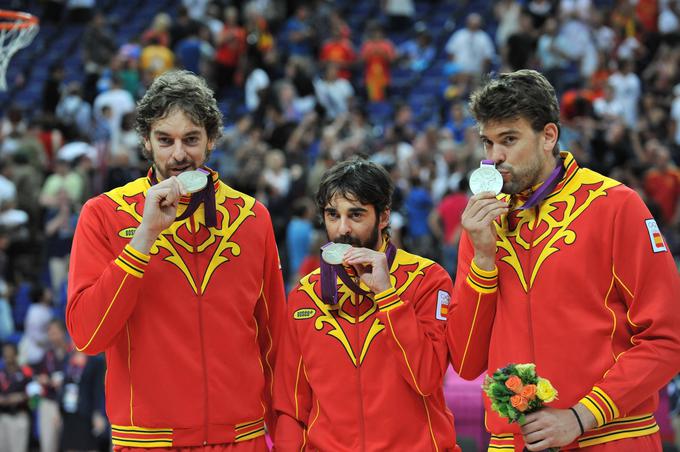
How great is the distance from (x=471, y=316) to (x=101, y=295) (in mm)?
1622

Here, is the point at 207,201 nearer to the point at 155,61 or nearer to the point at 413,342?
the point at 413,342

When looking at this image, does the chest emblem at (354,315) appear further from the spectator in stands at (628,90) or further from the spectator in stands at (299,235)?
the spectator in stands at (628,90)

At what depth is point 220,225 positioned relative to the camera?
227 inches

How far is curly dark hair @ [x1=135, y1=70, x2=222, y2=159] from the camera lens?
5609 millimetres

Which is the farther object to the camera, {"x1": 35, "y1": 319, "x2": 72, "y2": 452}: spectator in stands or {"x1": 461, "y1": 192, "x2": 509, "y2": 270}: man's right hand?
{"x1": 35, "y1": 319, "x2": 72, "y2": 452}: spectator in stands

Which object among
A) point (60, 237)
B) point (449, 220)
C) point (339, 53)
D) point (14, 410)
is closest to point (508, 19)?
point (339, 53)

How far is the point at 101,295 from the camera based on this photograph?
525cm

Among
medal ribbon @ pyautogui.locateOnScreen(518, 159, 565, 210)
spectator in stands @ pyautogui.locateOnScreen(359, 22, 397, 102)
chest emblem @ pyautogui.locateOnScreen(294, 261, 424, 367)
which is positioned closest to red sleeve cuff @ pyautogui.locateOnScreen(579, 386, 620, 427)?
medal ribbon @ pyautogui.locateOnScreen(518, 159, 565, 210)

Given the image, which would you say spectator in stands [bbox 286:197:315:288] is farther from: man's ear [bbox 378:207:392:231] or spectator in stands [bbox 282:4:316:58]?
man's ear [bbox 378:207:392:231]

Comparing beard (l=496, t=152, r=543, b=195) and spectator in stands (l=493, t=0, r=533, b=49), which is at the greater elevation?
spectator in stands (l=493, t=0, r=533, b=49)

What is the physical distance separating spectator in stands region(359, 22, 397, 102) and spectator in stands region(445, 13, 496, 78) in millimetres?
1417

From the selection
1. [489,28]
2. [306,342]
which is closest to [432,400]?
[306,342]

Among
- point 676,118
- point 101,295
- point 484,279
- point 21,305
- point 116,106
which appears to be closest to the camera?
point 484,279

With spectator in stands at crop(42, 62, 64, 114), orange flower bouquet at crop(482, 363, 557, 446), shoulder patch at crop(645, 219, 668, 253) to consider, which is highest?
spectator in stands at crop(42, 62, 64, 114)
